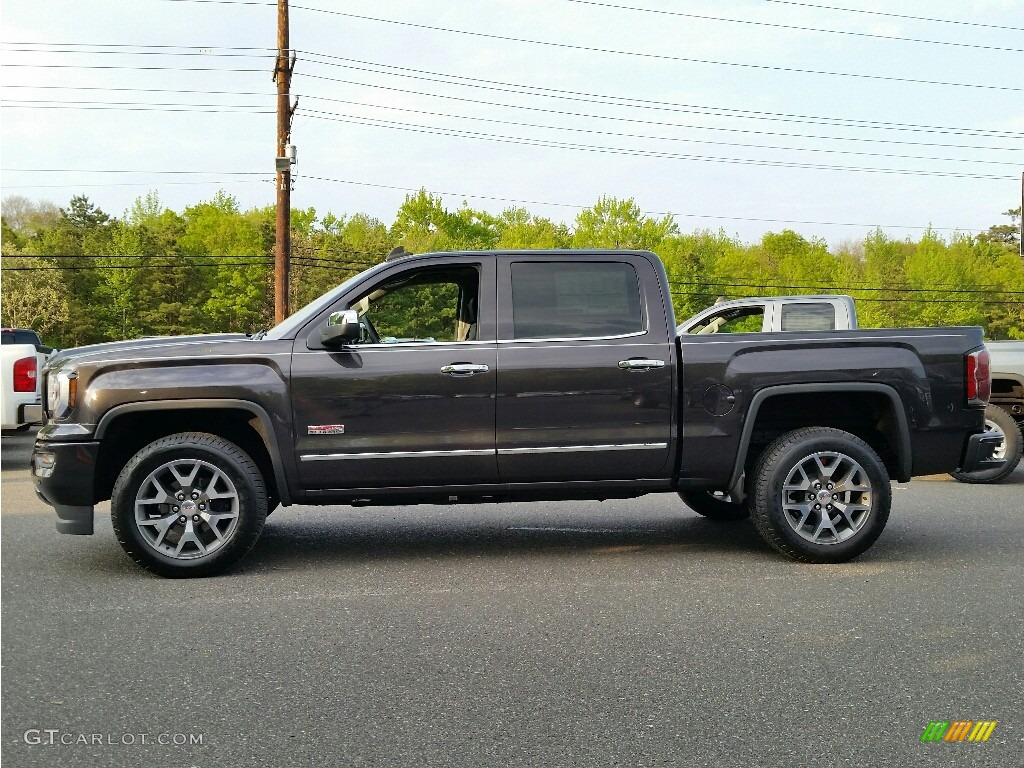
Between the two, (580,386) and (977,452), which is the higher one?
(580,386)

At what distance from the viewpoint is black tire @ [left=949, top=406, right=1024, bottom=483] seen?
1117 centimetres

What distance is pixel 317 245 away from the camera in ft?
243

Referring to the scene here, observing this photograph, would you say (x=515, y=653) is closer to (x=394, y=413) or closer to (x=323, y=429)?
(x=394, y=413)

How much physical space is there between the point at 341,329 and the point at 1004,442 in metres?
7.86

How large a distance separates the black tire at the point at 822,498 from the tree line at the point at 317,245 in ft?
218

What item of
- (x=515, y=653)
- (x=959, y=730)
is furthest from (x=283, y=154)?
(x=959, y=730)

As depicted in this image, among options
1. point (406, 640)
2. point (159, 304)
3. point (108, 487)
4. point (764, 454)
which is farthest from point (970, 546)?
point (159, 304)

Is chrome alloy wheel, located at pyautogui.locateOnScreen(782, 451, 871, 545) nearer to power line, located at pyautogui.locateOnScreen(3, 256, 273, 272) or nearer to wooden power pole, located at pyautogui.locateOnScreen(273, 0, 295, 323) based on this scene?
wooden power pole, located at pyautogui.locateOnScreen(273, 0, 295, 323)

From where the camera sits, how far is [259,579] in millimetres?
6484

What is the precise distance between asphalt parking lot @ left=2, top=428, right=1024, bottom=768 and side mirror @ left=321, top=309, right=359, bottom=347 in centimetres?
145

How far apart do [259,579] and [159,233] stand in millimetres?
84790

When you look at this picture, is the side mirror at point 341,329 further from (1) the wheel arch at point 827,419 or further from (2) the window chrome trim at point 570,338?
(1) the wheel arch at point 827,419

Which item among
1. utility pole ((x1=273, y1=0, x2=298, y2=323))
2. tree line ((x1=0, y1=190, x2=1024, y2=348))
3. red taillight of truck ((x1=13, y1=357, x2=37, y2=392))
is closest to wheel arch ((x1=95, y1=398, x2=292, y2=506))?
red taillight of truck ((x1=13, y1=357, x2=37, y2=392))

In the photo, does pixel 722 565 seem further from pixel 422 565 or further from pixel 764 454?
pixel 422 565
